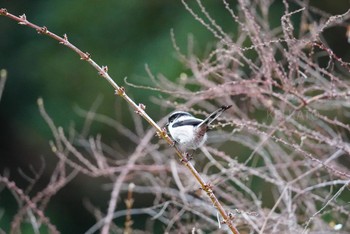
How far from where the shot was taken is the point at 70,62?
984 cm

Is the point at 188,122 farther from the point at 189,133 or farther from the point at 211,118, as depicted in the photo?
the point at 211,118

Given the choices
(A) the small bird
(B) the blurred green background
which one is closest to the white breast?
(A) the small bird

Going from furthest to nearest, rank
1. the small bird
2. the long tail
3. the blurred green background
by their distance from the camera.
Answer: the blurred green background → the small bird → the long tail

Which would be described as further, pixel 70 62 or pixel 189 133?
pixel 70 62

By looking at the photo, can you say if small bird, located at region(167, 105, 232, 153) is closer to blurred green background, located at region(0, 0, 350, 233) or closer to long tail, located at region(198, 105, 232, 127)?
long tail, located at region(198, 105, 232, 127)

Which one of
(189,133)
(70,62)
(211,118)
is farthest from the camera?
(70,62)

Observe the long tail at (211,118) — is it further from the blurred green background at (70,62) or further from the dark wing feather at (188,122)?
the blurred green background at (70,62)

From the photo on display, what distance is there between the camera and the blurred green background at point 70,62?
9.38 metres

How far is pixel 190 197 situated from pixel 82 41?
5764 mm

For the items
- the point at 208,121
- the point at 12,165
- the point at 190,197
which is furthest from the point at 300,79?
the point at 12,165

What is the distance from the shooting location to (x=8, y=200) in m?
9.96

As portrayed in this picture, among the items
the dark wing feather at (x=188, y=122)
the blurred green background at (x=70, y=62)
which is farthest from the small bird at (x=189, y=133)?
the blurred green background at (x=70, y=62)

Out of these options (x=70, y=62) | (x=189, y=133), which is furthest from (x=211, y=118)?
(x=70, y=62)

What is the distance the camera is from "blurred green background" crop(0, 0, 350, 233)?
938cm
